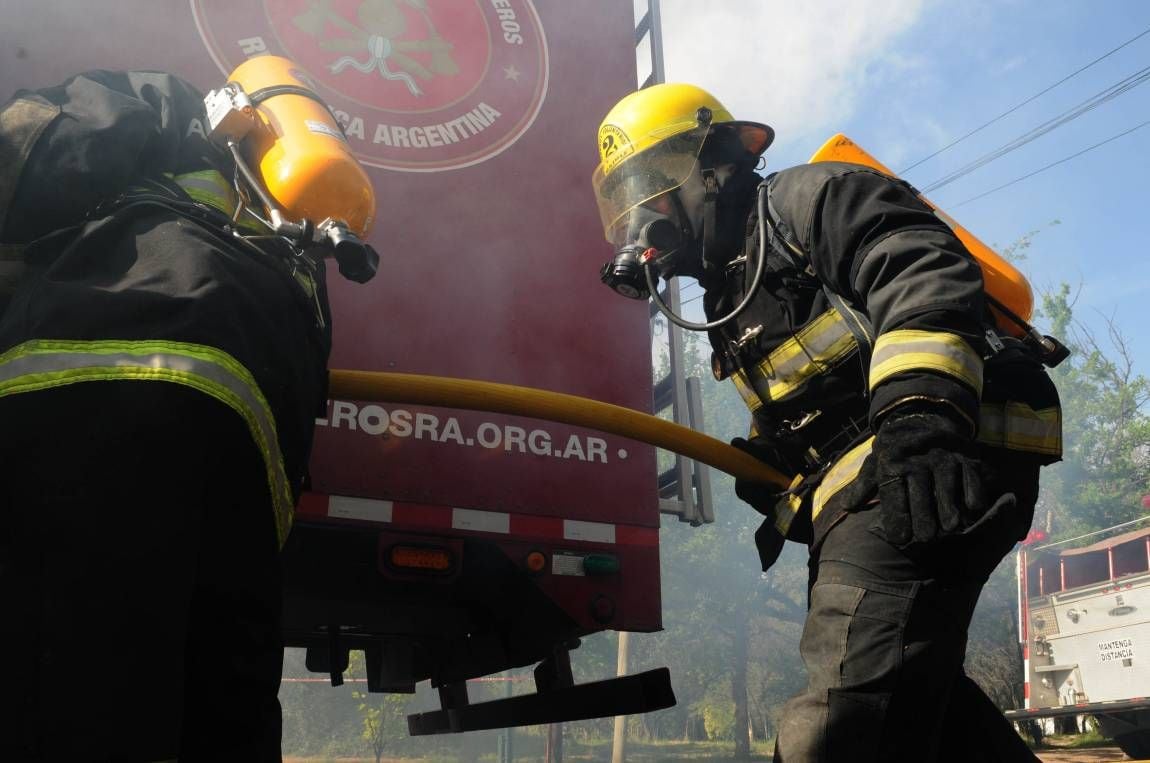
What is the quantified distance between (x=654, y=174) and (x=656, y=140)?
0.34 ft

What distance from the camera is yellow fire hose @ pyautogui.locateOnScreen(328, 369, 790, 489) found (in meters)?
2.40

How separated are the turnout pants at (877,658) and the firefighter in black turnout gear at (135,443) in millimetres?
1007

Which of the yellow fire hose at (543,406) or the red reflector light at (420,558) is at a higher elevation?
the yellow fire hose at (543,406)

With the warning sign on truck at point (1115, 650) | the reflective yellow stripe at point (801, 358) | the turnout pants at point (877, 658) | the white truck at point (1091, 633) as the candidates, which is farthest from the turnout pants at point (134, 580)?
the warning sign on truck at point (1115, 650)

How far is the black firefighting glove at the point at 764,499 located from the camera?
2535 mm

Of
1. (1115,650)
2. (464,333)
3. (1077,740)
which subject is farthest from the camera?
(1077,740)

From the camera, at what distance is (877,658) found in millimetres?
1839

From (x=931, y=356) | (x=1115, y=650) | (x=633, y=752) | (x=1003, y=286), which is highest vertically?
(x=1003, y=286)

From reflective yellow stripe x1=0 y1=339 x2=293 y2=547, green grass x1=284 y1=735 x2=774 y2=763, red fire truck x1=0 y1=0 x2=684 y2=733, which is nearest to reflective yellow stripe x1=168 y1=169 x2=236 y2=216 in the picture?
reflective yellow stripe x1=0 y1=339 x2=293 y2=547

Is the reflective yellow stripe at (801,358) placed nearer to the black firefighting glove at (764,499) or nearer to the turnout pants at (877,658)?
→ the black firefighting glove at (764,499)

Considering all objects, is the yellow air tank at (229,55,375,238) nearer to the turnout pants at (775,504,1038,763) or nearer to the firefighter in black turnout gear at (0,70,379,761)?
the firefighter in black turnout gear at (0,70,379,761)

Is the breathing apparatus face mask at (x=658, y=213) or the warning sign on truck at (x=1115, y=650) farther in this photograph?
the warning sign on truck at (x=1115, y=650)

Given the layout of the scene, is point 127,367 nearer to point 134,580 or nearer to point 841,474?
point 134,580

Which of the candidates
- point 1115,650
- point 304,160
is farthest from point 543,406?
point 1115,650
